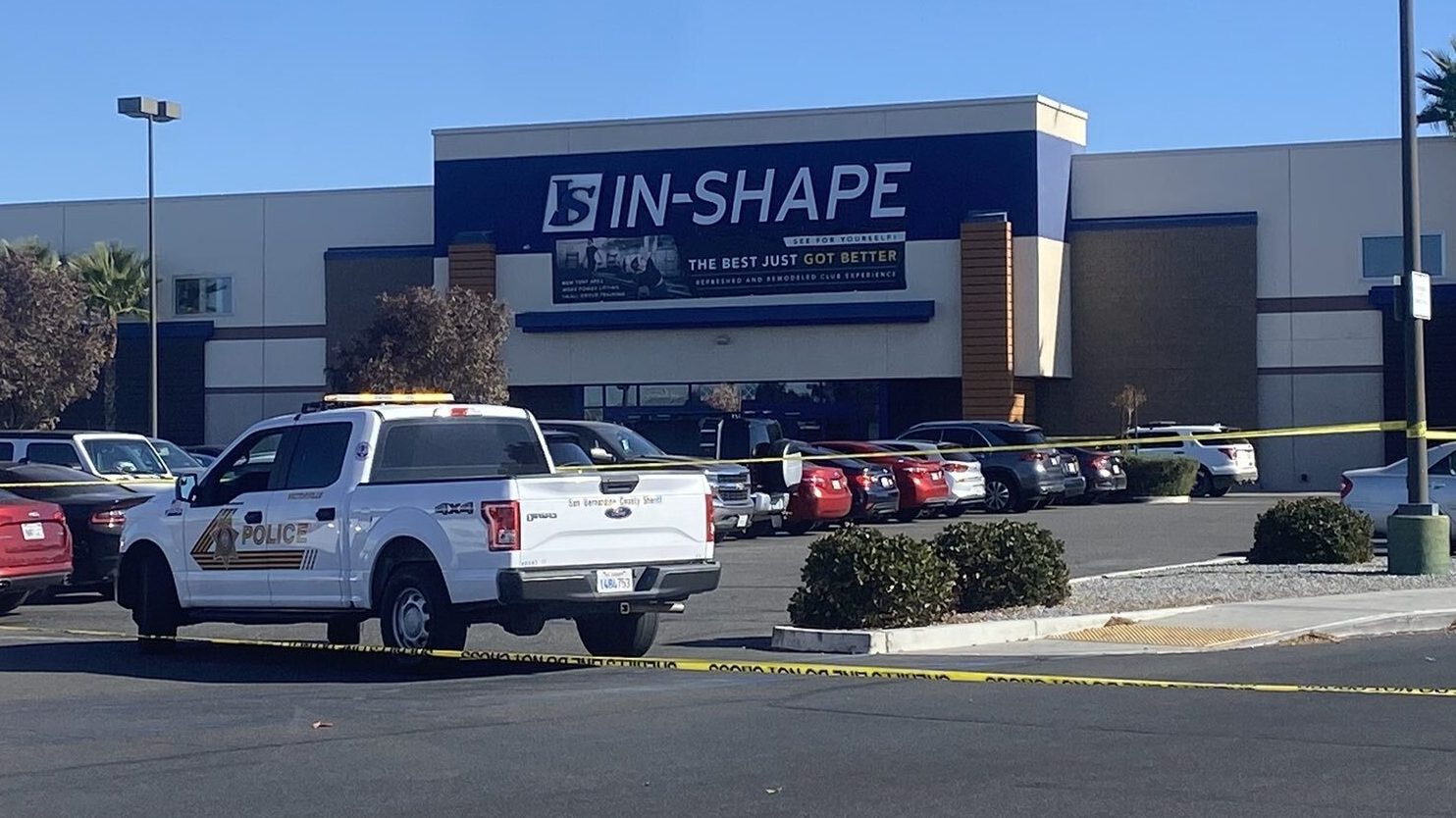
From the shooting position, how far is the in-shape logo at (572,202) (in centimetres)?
4841

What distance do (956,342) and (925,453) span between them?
14550mm

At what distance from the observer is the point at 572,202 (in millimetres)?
48594

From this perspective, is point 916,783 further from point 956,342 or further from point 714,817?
point 956,342

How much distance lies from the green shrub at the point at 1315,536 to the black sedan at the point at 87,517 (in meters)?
11.8

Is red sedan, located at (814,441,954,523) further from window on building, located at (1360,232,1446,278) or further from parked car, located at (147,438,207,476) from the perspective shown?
window on building, located at (1360,232,1446,278)

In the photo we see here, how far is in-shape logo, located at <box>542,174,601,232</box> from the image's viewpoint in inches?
1906

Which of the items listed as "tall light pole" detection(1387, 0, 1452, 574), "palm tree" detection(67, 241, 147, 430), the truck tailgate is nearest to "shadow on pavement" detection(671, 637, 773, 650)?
the truck tailgate

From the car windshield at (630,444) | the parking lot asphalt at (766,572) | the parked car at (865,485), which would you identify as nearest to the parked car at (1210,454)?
the parking lot asphalt at (766,572)

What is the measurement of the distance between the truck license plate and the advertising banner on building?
33.7m

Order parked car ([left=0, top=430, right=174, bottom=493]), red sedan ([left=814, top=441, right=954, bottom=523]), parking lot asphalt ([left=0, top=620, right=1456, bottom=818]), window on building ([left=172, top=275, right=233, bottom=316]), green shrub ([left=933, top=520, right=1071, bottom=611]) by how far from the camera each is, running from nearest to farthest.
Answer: parking lot asphalt ([left=0, top=620, right=1456, bottom=818]), green shrub ([left=933, top=520, right=1071, bottom=611]), parked car ([left=0, top=430, right=174, bottom=493]), red sedan ([left=814, top=441, right=954, bottom=523]), window on building ([left=172, top=275, right=233, bottom=316])

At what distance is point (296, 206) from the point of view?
51.8 metres

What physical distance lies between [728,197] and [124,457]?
2669cm

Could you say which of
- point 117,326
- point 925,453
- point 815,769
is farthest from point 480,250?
point 815,769

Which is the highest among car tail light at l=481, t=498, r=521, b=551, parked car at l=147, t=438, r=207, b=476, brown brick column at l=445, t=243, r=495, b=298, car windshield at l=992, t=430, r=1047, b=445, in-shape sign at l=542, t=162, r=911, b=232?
in-shape sign at l=542, t=162, r=911, b=232
